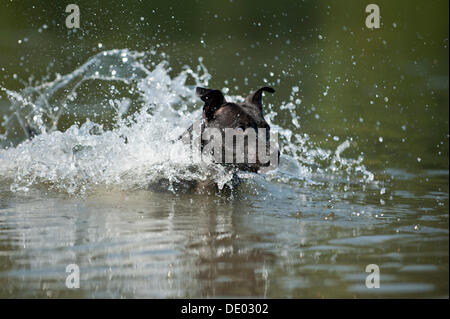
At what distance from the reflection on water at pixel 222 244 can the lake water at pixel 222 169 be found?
0.02 metres

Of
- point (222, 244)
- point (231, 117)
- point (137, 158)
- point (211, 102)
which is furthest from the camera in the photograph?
point (137, 158)

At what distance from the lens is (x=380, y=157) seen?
878 centimetres

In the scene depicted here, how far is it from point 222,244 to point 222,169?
179cm

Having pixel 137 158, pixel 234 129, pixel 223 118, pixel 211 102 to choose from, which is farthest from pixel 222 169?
pixel 137 158

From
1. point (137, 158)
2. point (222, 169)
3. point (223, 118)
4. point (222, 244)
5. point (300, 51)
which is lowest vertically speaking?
point (222, 244)

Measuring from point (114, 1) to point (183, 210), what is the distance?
8253 mm

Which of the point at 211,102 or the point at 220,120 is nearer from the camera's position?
the point at 220,120

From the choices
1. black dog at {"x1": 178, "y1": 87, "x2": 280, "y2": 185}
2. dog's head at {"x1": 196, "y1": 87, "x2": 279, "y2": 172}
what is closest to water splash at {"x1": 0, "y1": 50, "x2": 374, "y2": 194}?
black dog at {"x1": 178, "y1": 87, "x2": 280, "y2": 185}

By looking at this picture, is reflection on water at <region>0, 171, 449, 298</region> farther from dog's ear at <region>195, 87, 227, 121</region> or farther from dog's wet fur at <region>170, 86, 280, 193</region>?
dog's ear at <region>195, 87, 227, 121</region>

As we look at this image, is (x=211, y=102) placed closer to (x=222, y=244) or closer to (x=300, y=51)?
(x=222, y=244)

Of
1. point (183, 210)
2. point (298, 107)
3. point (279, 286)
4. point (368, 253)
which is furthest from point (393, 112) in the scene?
point (279, 286)

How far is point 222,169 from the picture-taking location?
621 cm

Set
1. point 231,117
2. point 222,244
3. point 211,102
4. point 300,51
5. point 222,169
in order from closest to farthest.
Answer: point 222,244, point 222,169, point 231,117, point 211,102, point 300,51

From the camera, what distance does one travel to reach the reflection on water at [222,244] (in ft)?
11.9
